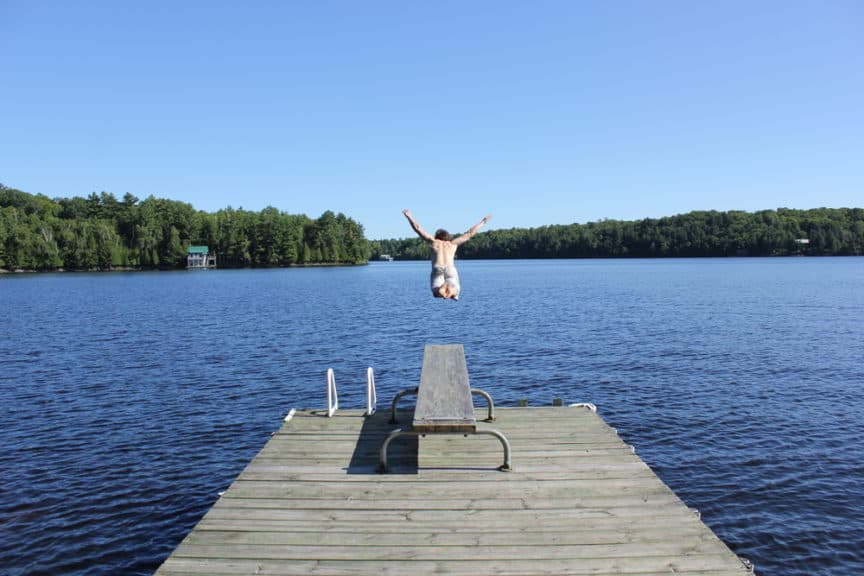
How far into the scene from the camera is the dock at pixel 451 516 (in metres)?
6.53

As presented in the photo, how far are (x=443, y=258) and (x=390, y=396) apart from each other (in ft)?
43.4

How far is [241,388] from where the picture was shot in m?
23.2

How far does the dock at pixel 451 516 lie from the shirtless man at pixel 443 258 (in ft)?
9.46

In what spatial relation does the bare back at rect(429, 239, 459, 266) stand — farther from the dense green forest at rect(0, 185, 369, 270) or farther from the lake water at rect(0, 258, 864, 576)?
the dense green forest at rect(0, 185, 369, 270)

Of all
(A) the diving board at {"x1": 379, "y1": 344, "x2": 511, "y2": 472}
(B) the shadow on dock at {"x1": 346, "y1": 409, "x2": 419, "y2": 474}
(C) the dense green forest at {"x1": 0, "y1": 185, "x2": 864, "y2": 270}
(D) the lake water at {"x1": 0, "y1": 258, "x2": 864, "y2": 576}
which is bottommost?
(D) the lake water at {"x1": 0, "y1": 258, "x2": 864, "y2": 576}

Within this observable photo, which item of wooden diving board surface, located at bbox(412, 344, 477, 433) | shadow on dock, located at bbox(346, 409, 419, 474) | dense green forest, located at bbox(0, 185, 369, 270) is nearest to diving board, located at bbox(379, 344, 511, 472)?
wooden diving board surface, located at bbox(412, 344, 477, 433)

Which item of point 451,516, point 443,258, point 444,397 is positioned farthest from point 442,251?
point 451,516

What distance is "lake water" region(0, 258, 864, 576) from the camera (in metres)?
11.7

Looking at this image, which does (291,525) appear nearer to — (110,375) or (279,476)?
(279,476)

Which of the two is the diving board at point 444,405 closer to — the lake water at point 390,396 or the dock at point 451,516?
the dock at point 451,516

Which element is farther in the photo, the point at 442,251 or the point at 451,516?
the point at 442,251

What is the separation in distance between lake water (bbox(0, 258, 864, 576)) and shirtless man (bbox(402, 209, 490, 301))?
22.7 feet

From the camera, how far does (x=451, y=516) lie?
7668mm

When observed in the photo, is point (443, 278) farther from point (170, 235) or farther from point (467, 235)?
point (170, 235)
